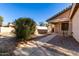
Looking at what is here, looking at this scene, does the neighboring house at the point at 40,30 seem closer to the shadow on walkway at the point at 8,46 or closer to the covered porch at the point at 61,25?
the shadow on walkway at the point at 8,46

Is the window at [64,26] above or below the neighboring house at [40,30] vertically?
below

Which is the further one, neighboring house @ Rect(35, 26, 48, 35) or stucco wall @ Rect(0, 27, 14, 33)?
neighboring house @ Rect(35, 26, 48, 35)

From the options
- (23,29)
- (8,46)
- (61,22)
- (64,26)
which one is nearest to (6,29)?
(23,29)

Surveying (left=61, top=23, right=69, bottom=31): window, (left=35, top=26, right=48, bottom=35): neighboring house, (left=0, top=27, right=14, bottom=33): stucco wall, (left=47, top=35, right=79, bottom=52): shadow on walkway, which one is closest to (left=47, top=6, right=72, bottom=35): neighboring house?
(left=61, top=23, right=69, bottom=31): window

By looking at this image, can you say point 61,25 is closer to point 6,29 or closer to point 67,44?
point 6,29

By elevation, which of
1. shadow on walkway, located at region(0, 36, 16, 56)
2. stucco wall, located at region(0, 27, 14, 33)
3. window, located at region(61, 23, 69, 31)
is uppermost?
stucco wall, located at region(0, 27, 14, 33)

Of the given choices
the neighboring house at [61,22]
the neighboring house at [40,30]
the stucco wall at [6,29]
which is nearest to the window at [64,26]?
the neighboring house at [61,22]

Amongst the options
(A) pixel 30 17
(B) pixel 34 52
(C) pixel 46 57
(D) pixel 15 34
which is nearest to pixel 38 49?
(B) pixel 34 52

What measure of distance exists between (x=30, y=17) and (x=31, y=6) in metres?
0.64

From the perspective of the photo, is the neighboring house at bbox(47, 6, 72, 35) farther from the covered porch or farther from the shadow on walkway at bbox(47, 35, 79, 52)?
the shadow on walkway at bbox(47, 35, 79, 52)

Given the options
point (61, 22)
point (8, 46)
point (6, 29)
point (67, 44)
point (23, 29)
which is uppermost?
point (23, 29)

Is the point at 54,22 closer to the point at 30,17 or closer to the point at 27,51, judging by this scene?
the point at 30,17

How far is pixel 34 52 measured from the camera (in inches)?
237

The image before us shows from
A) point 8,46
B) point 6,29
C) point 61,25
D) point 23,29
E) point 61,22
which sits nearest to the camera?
point 8,46
